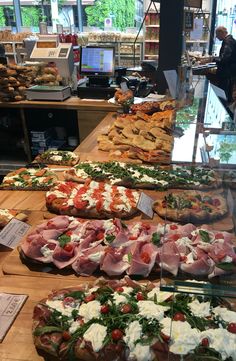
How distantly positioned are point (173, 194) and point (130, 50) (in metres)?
6.76

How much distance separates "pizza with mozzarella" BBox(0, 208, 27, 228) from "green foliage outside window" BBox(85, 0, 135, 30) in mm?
8240

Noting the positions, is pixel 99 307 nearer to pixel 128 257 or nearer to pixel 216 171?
pixel 128 257

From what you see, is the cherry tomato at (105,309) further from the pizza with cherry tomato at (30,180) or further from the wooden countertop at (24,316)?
the pizza with cherry tomato at (30,180)

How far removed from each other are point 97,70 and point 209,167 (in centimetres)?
226

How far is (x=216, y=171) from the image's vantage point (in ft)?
6.52

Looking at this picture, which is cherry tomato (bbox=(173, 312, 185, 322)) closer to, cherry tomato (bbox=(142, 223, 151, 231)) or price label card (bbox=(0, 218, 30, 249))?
cherry tomato (bbox=(142, 223, 151, 231))

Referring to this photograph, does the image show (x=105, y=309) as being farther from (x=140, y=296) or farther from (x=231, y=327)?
(x=231, y=327)

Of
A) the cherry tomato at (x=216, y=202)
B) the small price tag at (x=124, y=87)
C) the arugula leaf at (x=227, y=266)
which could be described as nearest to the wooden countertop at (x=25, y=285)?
the arugula leaf at (x=227, y=266)

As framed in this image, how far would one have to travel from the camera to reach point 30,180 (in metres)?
2.30

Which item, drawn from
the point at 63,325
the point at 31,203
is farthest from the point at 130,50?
the point at 63,325

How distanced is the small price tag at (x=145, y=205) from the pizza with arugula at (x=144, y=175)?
0.63 ft

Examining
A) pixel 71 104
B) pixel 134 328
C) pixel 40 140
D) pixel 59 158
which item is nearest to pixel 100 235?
pixel 134 328

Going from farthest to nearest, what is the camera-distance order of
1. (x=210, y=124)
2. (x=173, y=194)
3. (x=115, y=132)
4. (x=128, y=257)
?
1. (x=115, y=132)
2. (x=210, y=124)
3. (x=173, y=194)
4. (x=128, y=257)

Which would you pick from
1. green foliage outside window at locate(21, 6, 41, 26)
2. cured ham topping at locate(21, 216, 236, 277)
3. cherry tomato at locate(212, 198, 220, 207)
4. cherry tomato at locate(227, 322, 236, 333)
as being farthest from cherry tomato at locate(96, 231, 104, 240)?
green foliage outside window at locate(21, 6, 41, 26)
